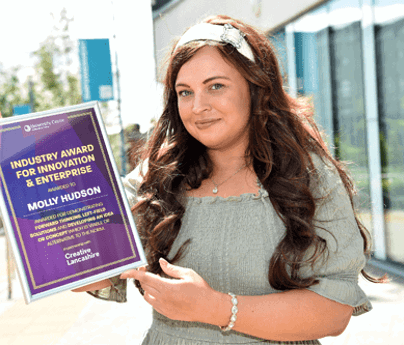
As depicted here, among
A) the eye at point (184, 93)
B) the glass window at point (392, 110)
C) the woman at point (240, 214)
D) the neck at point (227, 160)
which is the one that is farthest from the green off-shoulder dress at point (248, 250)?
the glass window at point (392, 110)

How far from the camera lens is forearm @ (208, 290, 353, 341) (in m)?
1.32

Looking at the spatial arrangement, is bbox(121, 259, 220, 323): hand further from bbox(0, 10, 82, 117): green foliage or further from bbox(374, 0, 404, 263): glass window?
bbox(0, 10, 82, 117): green foliage

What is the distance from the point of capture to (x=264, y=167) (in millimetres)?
1659

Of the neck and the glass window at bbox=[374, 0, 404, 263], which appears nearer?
the neck

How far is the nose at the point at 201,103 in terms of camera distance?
1528 millimetres

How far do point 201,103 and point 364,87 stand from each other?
5.49m

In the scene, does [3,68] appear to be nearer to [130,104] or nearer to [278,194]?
[130,104]

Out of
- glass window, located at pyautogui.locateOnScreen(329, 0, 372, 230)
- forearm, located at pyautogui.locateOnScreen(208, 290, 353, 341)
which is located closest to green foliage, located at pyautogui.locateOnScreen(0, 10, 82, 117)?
glass window, located at pyautogui.locateOnScreen(329, 0, 372, 230)

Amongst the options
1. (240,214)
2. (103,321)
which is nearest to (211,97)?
(240,214)

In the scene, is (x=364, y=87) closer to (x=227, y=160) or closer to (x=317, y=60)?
(x=317, y=60)

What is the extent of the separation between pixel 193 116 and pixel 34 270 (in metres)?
0.71

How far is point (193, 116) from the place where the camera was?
62.0 inches

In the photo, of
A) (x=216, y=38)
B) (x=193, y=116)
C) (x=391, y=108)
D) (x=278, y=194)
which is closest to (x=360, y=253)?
(x=278, y=194)

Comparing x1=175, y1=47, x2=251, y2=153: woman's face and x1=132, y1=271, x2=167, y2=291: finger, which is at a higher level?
x1=175, y1=47, x2=251, y2=153: woman's face
